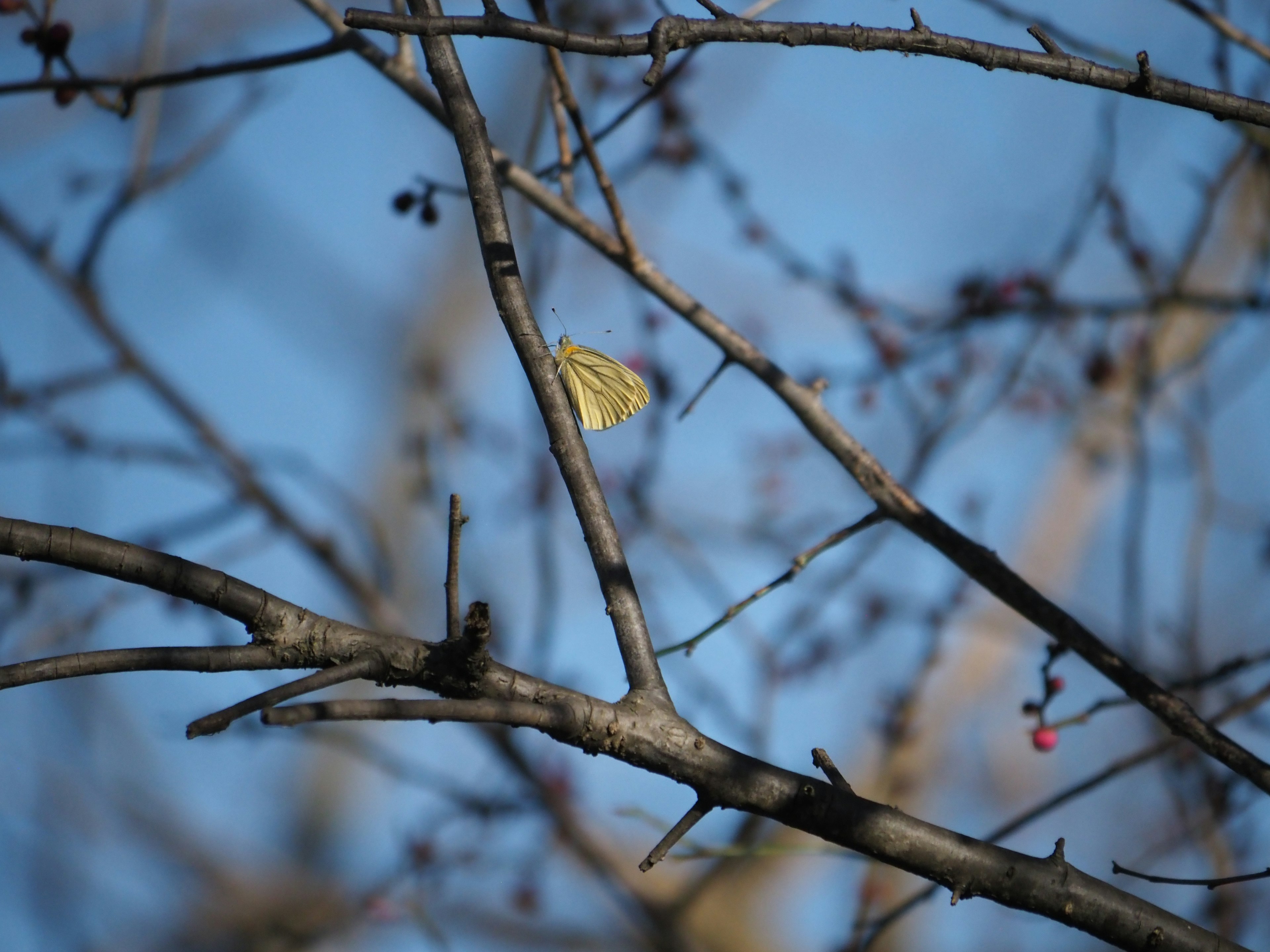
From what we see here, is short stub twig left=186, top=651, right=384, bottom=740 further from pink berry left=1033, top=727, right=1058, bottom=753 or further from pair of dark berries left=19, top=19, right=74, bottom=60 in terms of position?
pair of dark berries left=19, top=19, right=74, bottom=60

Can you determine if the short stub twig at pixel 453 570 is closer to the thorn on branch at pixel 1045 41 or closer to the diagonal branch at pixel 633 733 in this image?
the diagonal branch at pixel 633 733

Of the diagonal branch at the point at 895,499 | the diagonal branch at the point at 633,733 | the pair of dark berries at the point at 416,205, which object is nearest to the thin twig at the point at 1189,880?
the diagonal branch at the point at 633,733

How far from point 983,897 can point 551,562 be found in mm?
2541

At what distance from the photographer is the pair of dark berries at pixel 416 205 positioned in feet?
8.56

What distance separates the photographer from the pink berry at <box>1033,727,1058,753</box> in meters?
2.30

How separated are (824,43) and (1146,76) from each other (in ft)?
1.61

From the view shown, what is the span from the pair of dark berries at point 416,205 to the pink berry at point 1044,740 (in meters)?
2.13

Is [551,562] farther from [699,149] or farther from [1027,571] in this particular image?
[1027,571]

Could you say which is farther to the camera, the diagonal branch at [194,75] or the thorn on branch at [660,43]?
the diagonal branch at [194,75]

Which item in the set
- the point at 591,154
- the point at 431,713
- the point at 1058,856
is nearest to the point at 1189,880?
the point at 1058,856

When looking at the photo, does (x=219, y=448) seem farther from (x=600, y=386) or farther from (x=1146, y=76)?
(x=1146, y=76)

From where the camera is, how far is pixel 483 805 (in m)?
3.79

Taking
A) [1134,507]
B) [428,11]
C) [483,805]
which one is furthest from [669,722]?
[483,805]

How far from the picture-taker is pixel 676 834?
124 cm
